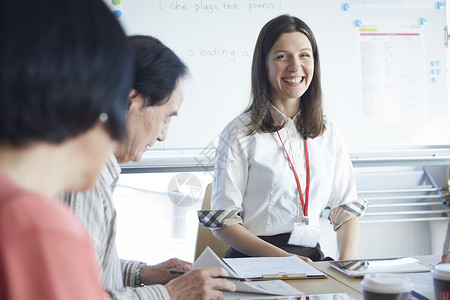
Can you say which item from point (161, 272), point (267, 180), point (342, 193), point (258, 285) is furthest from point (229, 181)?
point (258, 285)

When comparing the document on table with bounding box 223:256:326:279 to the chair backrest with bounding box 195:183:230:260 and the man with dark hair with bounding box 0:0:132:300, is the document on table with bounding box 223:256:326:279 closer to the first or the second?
the chair backrest with bounding box 195:183:230:260

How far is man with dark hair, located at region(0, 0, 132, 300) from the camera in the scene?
35 cm

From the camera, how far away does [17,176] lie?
1.34 ft

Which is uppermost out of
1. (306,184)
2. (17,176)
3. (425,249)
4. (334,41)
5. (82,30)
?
(334,41)

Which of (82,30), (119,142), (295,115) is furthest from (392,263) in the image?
(82,30)

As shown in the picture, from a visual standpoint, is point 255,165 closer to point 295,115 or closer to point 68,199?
point 295,115

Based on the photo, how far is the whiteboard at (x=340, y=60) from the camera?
2945 mm

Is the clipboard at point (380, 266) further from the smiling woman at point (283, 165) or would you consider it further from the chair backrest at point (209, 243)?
the chair backrest at point (209, 243)

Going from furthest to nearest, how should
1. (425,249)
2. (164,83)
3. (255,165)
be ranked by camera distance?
(425,249) → (255,165) → (164,83)

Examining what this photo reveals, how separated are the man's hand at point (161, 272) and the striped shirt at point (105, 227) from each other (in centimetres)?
18

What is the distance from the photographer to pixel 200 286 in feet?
3.76

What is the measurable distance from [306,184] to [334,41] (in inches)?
55.9

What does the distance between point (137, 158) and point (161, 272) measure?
0.31 m

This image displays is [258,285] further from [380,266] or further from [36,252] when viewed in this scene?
[36,252]
